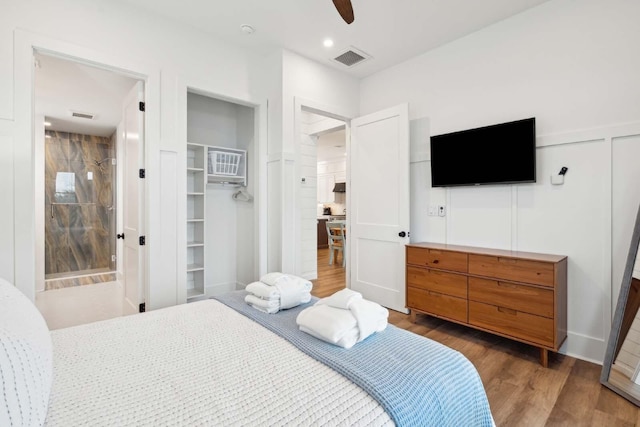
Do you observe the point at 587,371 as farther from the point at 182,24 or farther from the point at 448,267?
the point at 182,24

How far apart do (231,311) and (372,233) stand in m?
2.23

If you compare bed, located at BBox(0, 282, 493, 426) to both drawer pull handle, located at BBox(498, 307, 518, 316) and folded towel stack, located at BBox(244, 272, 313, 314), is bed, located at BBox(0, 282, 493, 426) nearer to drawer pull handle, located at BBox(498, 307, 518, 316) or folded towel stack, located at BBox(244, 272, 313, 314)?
folded towel stack, located at BBox(244, 272, 313, 314)

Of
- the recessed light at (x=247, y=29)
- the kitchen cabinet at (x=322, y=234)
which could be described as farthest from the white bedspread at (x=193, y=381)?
the kitchen cabinet at (x=322, y=234)

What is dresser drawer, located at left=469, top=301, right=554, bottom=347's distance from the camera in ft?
7.37

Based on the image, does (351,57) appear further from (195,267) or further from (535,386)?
(535,386)

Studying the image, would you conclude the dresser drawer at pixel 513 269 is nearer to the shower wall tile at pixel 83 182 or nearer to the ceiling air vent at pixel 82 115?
the ceiling air vent at pixel 82 115

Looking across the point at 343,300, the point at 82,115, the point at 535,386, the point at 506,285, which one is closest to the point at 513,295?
the point at 506,285

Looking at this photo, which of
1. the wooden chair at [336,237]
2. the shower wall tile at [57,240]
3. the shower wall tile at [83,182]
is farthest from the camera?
the wooden chair at [336,237]

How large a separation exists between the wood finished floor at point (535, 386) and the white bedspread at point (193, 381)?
1.32 meters

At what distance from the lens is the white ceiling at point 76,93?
3246 mm

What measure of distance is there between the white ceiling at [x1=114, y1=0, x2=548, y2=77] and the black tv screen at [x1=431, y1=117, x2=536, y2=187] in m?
0.97

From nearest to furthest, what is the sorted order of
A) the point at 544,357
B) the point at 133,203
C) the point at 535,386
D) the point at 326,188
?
1. the point at 535,386
2. the point at 544,357
3. the point at 133,203
4. the point at 326,188

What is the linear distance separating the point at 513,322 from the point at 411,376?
1800 millimetres

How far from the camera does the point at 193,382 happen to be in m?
1.05
